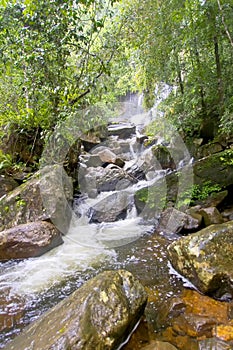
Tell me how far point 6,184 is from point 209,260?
187 inches

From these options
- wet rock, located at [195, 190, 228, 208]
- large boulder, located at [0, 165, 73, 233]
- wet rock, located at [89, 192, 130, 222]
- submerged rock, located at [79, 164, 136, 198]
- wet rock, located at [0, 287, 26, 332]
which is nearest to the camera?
wet rock, located at [0, 287, 26, 332]

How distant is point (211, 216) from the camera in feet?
14.5

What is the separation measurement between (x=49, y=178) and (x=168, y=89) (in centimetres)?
538

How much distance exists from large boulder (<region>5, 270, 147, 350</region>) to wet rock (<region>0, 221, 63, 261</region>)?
1.99 m

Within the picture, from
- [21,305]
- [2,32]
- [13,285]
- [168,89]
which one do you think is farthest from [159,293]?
[168,89]

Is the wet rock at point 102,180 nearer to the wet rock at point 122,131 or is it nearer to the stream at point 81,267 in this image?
the stream at point 81,267

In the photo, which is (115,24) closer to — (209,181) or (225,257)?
(209,181)

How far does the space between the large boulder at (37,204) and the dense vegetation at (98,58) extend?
964 mm

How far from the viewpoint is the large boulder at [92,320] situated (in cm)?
175

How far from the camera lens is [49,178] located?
5.12 meters

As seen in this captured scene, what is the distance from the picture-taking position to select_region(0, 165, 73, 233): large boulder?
4.66 metres

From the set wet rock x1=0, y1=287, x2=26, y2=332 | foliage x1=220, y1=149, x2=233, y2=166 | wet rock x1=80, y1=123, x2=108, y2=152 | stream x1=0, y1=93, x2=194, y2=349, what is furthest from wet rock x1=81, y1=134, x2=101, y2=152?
wet rock x1=0, y1=287, x2=26, y2=332

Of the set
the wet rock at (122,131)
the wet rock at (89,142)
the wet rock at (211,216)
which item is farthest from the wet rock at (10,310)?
the wet rock at (122,131)

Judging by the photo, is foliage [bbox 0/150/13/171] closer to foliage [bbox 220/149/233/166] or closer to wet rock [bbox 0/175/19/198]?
wet rock [bbox 0/175/19/198]
